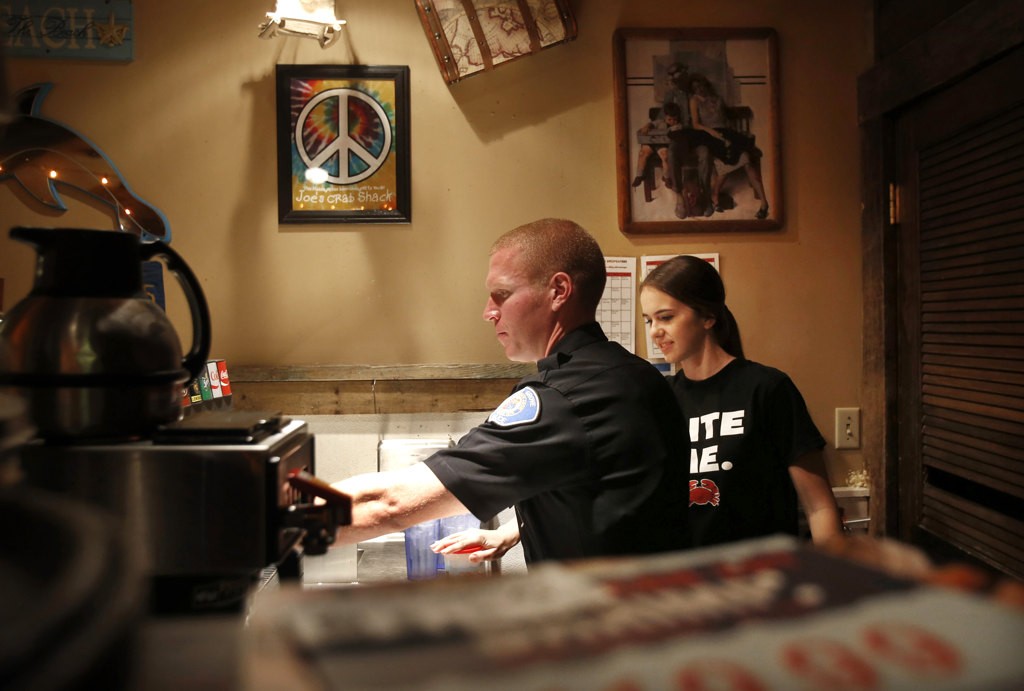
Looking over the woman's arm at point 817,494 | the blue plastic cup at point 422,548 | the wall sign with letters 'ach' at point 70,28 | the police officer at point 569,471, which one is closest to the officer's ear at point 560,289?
the police officer at point 569,471

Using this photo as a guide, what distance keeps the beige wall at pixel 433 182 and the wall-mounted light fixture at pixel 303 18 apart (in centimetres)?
30

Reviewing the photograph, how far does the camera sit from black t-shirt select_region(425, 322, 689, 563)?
1.39 metres

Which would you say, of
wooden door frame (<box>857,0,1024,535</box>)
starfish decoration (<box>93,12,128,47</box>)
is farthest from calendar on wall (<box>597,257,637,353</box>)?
starfish decoration (<box>93,12,128,47</box>)

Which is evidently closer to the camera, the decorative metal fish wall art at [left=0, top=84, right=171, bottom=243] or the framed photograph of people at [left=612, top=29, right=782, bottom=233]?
the decorative metal fish wall art at [left=0, top=84, right=171, bottom=243]

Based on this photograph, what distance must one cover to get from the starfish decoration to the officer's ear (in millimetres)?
1904

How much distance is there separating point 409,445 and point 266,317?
2.27 feet

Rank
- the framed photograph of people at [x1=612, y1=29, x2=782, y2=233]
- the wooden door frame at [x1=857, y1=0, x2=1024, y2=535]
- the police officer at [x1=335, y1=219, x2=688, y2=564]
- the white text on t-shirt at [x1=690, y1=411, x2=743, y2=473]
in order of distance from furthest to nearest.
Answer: the framed photograph of people at [x1=612, y1=29, x2=782, y2=233] < the wooden door frame at [x1=857, y1=0, x2=1024, y2=535] < the white text on t-shirt at [x1=690, y1=411, x2=743, y2=473] < the police officer at [x1=335, y1=219, x2=688, y2=564]

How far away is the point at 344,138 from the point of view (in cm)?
268

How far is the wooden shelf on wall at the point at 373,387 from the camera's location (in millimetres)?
2666

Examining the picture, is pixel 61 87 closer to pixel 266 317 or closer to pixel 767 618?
pixel 266 317

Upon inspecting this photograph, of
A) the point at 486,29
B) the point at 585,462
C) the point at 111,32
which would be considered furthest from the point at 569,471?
the point at 111,32

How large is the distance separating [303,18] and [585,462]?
1.70 meters

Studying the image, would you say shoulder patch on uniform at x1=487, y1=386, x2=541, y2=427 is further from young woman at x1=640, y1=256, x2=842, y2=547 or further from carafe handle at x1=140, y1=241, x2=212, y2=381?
young woman at x1=640, y1=256, x2=842, y2=547

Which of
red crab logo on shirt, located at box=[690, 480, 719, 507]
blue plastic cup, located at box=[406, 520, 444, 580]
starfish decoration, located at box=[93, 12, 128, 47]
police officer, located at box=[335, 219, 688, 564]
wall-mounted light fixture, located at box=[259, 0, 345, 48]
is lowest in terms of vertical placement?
blue plastic cup, located at box=[406, 520, 444, 580]
